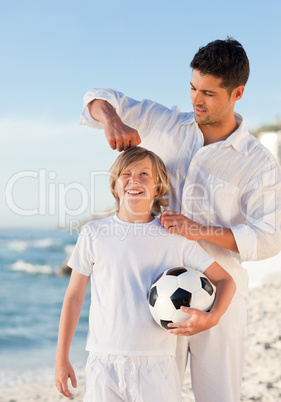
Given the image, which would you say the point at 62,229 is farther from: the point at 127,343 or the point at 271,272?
the point at 127,343

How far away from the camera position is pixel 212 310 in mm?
2398

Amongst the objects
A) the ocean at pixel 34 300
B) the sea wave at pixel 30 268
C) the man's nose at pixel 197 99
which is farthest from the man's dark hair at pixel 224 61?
the sea wave at pixel 30 268

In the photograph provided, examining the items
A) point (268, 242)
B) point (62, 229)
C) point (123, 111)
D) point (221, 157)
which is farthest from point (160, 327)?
point (62, 229)

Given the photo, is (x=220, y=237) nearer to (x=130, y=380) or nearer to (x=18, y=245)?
(x=130, y=380)

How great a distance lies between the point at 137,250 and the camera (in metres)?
2.50

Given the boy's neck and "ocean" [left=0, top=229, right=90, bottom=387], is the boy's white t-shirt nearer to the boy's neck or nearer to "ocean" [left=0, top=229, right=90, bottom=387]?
the boy's neck

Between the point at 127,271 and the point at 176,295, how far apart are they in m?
0.29

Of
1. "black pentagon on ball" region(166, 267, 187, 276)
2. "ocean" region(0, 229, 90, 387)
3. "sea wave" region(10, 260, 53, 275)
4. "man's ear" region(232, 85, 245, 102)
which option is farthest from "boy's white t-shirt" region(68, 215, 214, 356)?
"sea wave" region(10, 260, 53, 275)

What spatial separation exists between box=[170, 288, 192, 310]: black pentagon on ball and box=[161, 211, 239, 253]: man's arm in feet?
1.00

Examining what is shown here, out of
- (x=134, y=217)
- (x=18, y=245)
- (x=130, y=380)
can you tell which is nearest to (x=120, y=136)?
(x=134, y=217)

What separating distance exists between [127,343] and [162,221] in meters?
0.60

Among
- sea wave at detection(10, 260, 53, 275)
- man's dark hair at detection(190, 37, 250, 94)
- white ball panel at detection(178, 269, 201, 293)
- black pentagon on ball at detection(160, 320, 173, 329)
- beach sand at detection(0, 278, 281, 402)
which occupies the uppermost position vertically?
man's dark hair at detection(190, 37, 250, 94)

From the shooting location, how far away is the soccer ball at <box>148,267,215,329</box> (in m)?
2.30

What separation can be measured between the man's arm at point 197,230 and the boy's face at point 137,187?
0.13 meters
